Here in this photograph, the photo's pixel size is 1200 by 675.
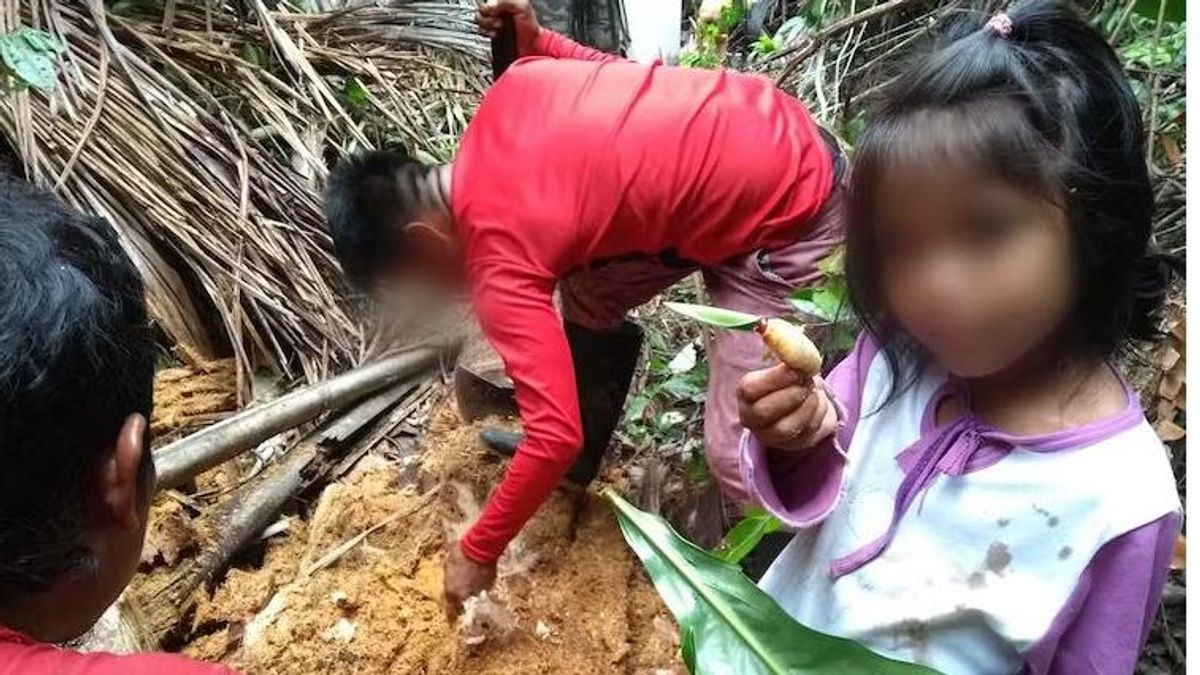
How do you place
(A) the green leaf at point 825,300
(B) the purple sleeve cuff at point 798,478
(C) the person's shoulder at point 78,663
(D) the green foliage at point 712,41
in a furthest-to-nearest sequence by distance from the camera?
(D) the green foliage at point 712,41, (A) the green leaf at point 825,300, (B) the purple sleeve cuff at point 798,478, (C) the person's shoulder at point 78,663

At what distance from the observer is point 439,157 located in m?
2.98

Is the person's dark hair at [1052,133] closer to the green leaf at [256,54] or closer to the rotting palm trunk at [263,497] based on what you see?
the rotting palm trunk at [263,497]

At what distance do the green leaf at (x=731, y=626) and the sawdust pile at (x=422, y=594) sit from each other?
579mm

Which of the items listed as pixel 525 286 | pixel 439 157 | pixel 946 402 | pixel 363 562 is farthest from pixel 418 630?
pixel 439 157

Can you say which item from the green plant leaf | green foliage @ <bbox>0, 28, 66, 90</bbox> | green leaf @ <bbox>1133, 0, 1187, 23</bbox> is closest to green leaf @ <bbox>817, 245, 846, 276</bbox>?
the green plant leaf

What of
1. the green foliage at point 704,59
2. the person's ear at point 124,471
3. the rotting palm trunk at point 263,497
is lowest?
the rotting palm trunk at point 263,497

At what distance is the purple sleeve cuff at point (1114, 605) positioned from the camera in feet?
2.90

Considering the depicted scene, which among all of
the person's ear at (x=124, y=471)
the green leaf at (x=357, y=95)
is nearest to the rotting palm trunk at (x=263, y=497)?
the person's ear at (x=124, y=471)

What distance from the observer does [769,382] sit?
0.90 metres

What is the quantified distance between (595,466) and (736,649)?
1009 mm

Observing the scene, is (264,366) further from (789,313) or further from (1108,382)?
(1108,382)

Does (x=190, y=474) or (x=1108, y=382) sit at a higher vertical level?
(x=1108, y=382)

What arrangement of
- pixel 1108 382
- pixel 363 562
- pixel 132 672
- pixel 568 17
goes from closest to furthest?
pixel 132 672 < pixel 1108 382 < pixel 363 562 < pixel 568 17

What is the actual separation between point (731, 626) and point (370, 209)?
0.89m
